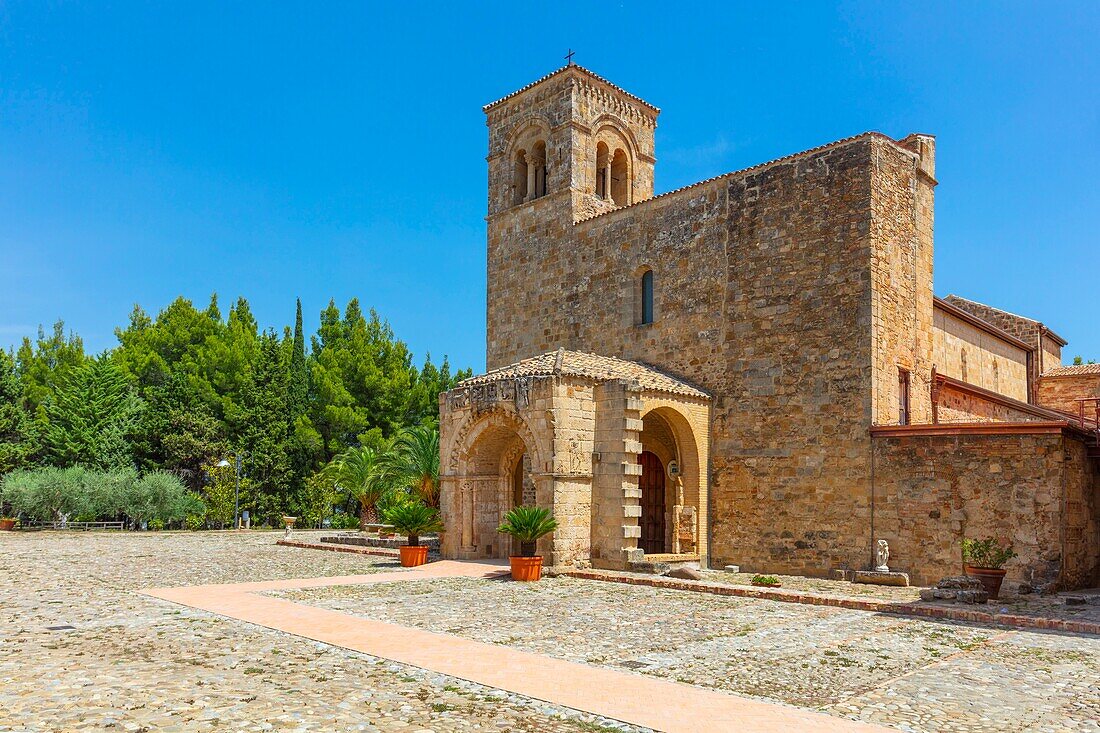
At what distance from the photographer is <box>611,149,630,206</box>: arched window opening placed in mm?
27969

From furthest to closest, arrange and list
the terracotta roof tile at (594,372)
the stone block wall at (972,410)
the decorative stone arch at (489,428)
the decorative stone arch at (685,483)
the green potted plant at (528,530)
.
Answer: the stone block wall at (972,410)
the decorative stone arch at (685,483)
the terracotta roof tile at (594,372)
the decorative stone arch at (489,428)
the green potted plant at (528,530)

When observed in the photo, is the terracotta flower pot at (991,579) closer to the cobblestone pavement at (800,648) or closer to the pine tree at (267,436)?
the cobblestone pavement at (800,648)

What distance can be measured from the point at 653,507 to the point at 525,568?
6.53 metres

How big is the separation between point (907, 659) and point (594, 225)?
56.8 ft

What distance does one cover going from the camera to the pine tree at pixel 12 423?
135 ft

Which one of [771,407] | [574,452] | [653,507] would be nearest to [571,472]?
[574,452]

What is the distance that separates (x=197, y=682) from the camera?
27.6 ft

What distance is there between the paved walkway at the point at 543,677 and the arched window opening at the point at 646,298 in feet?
43.6

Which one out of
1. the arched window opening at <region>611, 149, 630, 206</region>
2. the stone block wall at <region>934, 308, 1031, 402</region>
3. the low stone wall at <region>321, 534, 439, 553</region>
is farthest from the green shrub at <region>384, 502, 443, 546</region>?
the stone block wall at <region>934, 308, 1031, 402</region>

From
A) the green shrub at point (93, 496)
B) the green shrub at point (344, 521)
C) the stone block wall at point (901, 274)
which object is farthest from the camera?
the green shrub at point (344, 521)

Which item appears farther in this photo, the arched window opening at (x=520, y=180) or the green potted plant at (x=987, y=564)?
the arched window opening at (x=520, y=180)

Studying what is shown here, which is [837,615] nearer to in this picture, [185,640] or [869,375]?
[869,375]

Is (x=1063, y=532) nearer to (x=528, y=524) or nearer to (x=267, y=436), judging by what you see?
(x=528, y=524)

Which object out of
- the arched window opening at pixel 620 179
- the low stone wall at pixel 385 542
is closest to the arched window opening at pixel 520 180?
the arched window opening at pixel 620 179
